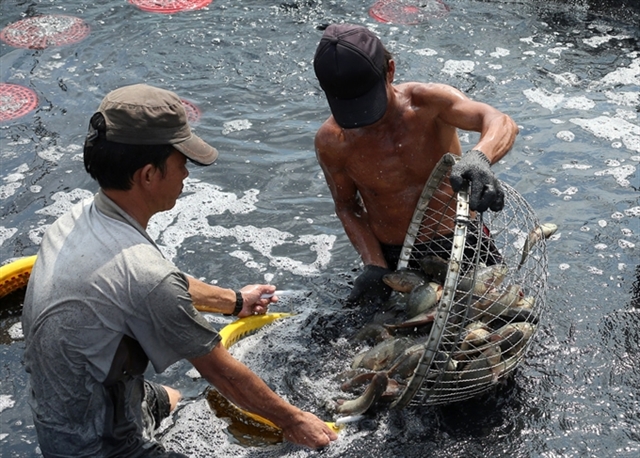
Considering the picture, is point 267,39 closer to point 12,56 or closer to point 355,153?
point 12,56

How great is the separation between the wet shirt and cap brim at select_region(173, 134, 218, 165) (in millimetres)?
357

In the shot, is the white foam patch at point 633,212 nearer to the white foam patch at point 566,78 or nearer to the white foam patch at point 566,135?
the white foam patch at point 566,135

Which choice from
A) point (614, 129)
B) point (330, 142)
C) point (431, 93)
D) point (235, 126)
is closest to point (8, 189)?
point (235, 126)

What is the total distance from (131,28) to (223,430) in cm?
596

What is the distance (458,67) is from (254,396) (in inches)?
212

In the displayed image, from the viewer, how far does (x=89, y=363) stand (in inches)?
116

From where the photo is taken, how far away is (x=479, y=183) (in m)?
3.35

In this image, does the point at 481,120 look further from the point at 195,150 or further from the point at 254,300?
the point at 195,150

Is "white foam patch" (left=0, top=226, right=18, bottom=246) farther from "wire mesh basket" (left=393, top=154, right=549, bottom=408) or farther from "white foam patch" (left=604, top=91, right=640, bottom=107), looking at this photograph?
"white foam patch" (left=604, top=91, right=640, bottom=107)

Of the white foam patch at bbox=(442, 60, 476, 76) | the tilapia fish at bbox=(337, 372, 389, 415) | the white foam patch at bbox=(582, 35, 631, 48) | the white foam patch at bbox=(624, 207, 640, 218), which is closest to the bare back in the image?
the tilapia fish at bbox=(337, 372, 389, 415)

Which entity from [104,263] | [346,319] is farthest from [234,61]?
[104,263]

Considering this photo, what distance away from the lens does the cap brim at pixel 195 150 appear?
9.79 ft

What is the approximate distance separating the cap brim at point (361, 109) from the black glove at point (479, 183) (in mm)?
746

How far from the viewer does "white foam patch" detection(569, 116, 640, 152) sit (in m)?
6.50
